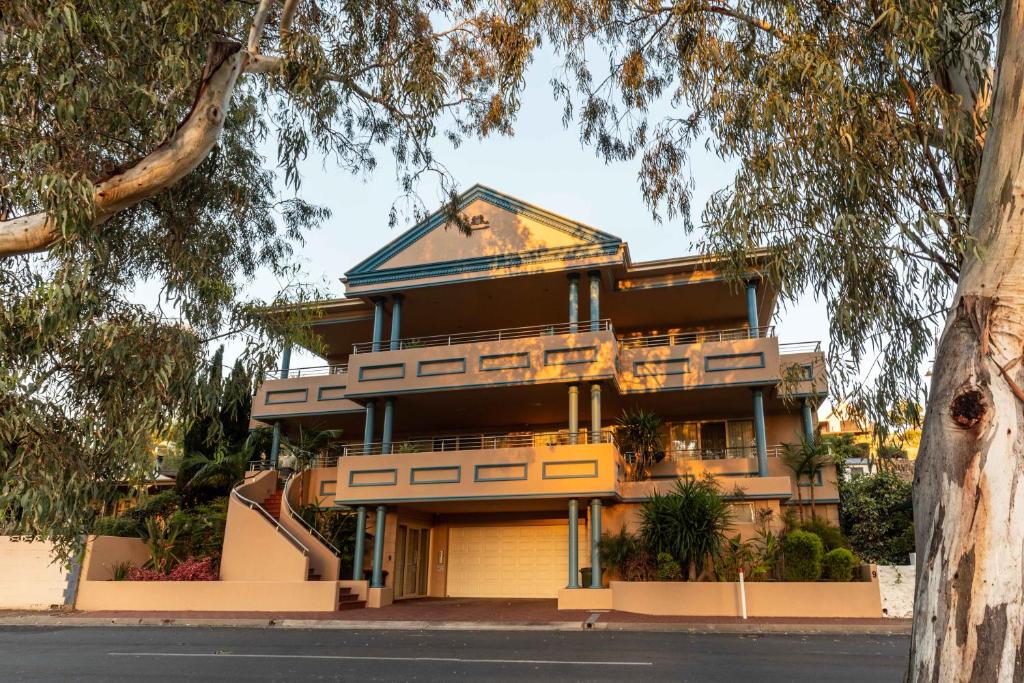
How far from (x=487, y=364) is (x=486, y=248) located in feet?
11.7

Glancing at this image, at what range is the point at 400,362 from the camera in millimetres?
20500

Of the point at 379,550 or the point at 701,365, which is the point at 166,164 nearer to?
the point at 379,550

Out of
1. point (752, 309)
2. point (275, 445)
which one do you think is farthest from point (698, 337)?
point (275, 445)

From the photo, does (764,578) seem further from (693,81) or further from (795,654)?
(693,81)

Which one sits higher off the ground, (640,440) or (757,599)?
(640,440)

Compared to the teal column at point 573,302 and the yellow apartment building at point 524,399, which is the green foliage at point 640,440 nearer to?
the yellow apartment building at point 524,399

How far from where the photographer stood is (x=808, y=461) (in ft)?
61.8

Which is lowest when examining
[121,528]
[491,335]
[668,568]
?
[668,568]

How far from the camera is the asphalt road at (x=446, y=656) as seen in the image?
8.76m

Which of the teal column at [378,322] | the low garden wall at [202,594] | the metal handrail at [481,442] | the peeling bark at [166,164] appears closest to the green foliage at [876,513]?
the metal handrail at [481,442]

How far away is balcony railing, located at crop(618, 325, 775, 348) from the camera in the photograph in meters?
20.2

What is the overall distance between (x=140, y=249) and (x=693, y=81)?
7.35 metres

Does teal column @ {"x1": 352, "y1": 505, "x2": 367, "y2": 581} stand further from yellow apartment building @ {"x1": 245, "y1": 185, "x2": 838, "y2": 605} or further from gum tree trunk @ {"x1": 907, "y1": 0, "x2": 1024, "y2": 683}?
gum tree trunk @ {"x1": 907, "y1": 0, "x2": 1024, "y2": 683}

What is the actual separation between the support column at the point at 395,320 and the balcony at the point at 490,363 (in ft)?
0.20
